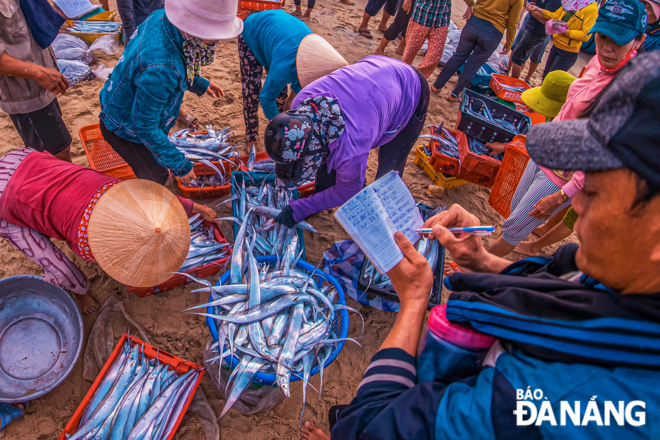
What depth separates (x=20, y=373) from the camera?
210 cm

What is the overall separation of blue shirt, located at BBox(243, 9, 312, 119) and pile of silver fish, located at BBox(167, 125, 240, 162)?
2.49 ft

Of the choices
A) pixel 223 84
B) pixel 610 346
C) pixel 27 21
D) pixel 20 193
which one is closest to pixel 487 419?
pixel 610 346

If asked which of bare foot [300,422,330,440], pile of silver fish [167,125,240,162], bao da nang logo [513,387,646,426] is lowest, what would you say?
bare foot [300,422,330,440]

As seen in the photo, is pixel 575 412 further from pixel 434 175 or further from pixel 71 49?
pixel 71 49

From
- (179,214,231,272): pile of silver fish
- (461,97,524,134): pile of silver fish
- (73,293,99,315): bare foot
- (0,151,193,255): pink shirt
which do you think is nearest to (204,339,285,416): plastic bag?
(179,214,231,272): pile of silver fish

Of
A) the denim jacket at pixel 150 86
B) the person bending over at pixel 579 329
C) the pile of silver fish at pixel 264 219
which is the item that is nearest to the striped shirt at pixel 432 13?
the pile of silver fish at pixel 264 219

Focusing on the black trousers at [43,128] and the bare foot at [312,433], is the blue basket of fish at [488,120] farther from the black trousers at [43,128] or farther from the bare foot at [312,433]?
the black trousers at [43,128]

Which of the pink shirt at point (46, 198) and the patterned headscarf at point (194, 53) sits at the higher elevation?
the patterned headscarf at point (194, 53)

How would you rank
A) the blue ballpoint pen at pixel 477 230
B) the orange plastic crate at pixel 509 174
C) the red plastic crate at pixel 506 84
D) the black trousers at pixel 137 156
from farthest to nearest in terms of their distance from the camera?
the red plastic crate at pixel 506 84, the orange plastic crate at pixel 509 174, the black trousers at pixel 137 156, the blue ballpoint pen at pixel 477 230

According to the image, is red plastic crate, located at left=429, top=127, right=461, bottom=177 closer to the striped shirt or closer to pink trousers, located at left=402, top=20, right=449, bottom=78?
pink trousers, located at left=402, top=20, right=449, bottom=78

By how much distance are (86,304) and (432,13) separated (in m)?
5.50

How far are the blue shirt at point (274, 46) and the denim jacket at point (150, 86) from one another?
773 mm

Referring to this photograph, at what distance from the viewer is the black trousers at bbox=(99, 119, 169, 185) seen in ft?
8.13

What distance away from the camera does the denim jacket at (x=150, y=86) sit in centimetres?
200
